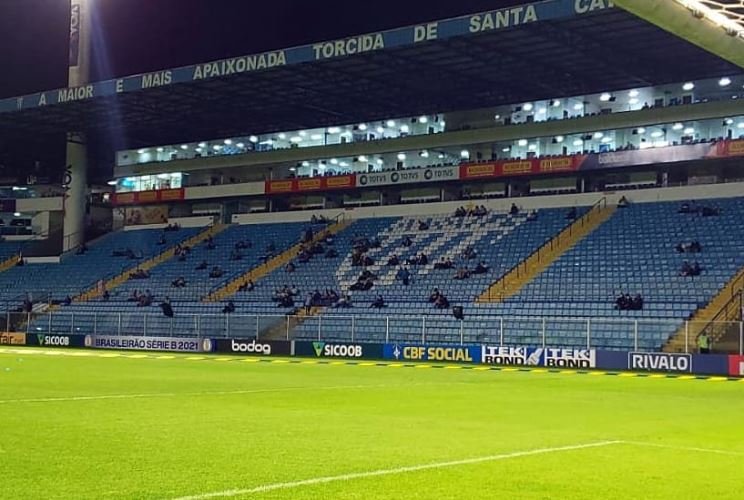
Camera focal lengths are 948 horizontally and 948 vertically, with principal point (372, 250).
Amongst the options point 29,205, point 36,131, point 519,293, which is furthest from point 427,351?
point 29,205

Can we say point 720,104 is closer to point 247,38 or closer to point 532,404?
point 247,38

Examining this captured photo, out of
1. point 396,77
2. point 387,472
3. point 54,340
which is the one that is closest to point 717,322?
point 396,77

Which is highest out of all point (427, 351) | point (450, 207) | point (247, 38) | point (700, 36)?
point (247, 38)

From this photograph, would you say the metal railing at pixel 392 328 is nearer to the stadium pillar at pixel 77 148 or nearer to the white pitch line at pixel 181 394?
the white pitch line at pixel 181 394

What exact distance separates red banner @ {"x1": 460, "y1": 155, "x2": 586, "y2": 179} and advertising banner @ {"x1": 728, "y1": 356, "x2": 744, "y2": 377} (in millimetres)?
20352

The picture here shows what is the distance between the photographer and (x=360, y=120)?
57938mm

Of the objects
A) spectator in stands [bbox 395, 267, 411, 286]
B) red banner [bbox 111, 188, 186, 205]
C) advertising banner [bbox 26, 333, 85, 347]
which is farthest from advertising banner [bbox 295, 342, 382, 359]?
red banner [bbox 111, 188, 186, 205]

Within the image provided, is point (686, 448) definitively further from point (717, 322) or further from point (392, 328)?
point (392, 328)

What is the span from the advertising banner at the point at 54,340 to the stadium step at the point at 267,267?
6.83 meters

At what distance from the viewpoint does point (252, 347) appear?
41.0m

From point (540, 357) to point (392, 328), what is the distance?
6.50 m

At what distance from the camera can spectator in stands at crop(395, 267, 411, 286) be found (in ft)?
148

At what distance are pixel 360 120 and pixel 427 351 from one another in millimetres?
24191

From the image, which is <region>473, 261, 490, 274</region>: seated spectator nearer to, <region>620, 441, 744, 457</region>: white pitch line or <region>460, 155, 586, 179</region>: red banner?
<region>460, 155, 586, 179</region>: red banner
